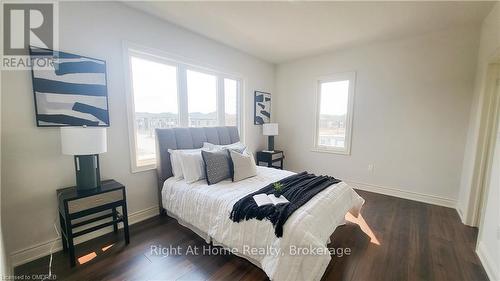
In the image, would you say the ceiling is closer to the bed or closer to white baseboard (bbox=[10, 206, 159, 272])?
the bed

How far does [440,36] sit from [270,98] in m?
2.93

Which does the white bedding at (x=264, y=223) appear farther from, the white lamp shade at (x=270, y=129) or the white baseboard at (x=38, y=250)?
the white lamp shade at (x=270, y=129)

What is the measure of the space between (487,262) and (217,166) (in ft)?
8.73

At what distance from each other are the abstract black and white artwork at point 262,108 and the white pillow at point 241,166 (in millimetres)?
1832

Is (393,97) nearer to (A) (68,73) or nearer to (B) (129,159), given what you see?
(B) (129,159)

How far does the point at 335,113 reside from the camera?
400 cm

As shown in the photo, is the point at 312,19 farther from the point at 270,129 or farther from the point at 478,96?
the point at 478,96

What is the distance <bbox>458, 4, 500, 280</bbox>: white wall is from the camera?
5.55 feet

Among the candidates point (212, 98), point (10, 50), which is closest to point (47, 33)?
point (10, 50)

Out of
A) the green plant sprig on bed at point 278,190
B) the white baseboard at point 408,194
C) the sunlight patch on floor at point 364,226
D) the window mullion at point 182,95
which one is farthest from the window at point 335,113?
the window mullion at point 182,95

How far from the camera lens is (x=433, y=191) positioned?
10.3ft

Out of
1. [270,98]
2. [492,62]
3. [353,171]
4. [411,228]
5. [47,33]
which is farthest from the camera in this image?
[270,98]

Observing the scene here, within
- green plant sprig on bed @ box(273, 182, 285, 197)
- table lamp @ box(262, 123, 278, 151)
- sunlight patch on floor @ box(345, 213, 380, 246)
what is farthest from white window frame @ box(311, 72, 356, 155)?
green plant sprig on bed @ box(273, 182, 285, 197)

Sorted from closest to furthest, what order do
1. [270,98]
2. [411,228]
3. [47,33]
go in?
[47,33], [411,228], [270,98]
